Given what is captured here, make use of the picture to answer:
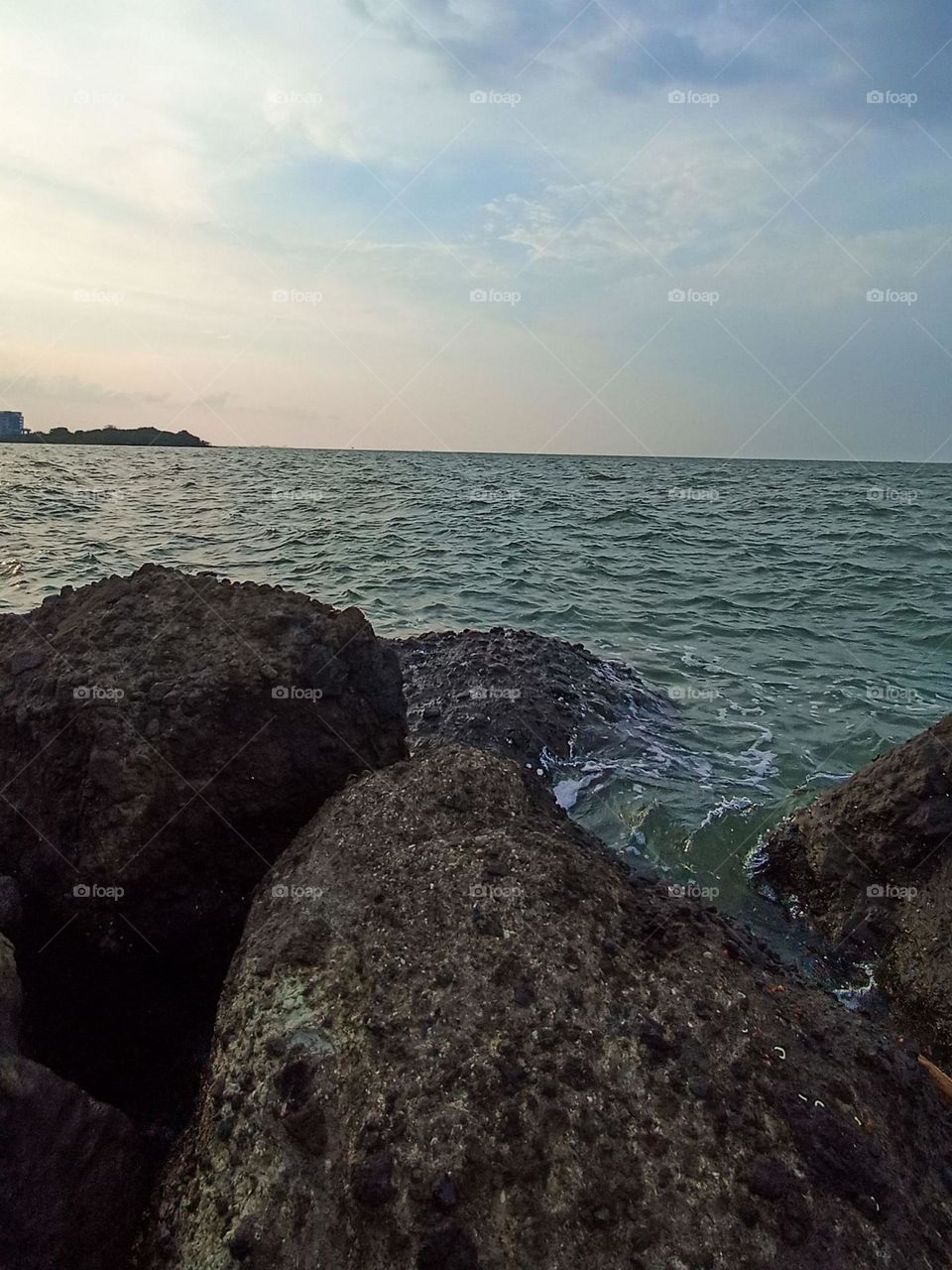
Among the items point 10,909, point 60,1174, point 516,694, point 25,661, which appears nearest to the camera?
point 60,1174

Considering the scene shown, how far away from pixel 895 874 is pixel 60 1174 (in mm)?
5049

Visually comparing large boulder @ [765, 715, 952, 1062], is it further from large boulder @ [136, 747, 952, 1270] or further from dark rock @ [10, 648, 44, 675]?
dark rock @ [10, 648, 44, 675]

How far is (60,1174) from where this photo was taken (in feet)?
8.01

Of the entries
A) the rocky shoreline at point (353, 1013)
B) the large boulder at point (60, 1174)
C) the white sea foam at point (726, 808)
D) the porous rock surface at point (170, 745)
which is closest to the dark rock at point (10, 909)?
the rocky shoreline at point (353, 1013)

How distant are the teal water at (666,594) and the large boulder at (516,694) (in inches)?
16.5

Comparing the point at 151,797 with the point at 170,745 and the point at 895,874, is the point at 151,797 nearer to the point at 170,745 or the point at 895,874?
the point at 170,745

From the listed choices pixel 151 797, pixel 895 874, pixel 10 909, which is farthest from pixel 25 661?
pixel 895 874

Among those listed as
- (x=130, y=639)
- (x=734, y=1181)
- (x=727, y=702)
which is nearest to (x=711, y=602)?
(x=727, y=702)

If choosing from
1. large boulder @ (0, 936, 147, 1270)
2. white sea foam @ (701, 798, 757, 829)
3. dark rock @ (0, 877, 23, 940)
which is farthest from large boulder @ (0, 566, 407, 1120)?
white sea foam @ (701, 798, 757, 829)

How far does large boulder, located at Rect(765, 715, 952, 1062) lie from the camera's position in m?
4.89

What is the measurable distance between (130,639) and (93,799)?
902mm

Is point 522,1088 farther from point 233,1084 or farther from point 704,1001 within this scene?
point 233,1084

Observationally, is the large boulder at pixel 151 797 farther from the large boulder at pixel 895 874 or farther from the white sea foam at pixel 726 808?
the white sea foam at pixel 726 808

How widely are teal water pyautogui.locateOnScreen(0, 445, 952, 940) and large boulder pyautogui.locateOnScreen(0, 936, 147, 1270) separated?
4695 millimetres
